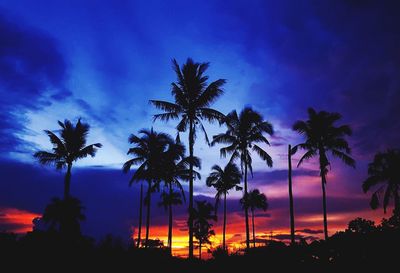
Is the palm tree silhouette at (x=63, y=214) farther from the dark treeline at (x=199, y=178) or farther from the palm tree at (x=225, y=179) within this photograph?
the palm tree at (x=225, y=179)

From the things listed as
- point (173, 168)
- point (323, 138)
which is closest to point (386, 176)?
point (323, 138)

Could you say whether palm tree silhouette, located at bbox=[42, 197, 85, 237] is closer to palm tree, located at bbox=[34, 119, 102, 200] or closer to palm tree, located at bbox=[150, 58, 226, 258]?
palm tree, located at bbox=[34, 119, 102, 200]

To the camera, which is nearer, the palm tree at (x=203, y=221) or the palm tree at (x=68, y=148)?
the palm tree at (x=68, y=148)

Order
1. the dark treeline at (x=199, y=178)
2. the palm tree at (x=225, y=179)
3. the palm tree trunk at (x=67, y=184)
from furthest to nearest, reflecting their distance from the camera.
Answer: the palm tree at (x=225, y=179) → the palm tree trunk at (x=67, y=184) → the dark treeline at (x=199, y=178)

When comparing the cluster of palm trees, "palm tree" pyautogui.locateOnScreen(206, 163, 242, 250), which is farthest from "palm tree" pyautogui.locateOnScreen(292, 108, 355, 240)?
"palm tree" pyautogui.locateOnScreen(206, 163, 242, 250)

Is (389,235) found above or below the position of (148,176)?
below

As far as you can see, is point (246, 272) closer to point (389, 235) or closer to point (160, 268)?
point (160, 268)

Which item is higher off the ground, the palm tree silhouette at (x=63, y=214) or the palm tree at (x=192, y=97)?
the palm tree at (x=192, y=97)

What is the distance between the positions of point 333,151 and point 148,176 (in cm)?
1964

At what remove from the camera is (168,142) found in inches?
1387

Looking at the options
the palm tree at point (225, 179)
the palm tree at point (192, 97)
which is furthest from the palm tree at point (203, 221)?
the palm tree at point (192, 97)

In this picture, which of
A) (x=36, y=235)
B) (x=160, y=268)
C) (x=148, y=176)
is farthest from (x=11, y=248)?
(x=148, y=176)

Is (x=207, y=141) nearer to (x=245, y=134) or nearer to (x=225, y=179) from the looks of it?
(x=245, y=134)

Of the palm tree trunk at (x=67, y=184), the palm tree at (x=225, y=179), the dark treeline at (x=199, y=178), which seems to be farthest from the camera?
the palm tree at (x=225, y=179)
